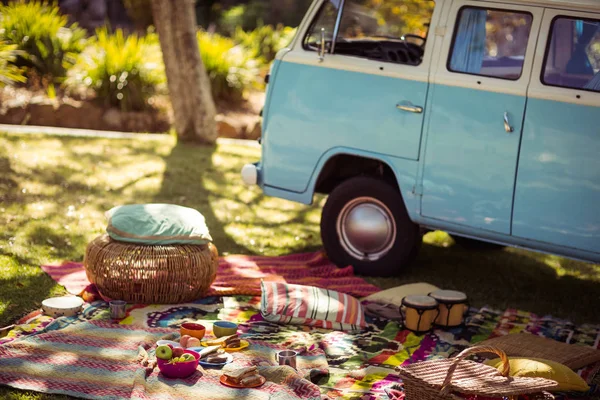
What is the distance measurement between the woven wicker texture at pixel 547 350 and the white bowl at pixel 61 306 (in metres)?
2.44

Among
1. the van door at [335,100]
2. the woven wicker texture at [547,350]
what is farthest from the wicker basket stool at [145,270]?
the woven wicker texture at [547,350]

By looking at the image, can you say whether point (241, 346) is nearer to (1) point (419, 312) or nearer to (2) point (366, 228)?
(1) point (419, 312)

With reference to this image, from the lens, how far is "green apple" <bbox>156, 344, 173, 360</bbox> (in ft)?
13.6

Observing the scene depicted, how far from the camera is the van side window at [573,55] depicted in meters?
5.38

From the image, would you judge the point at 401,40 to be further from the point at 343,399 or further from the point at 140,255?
the point at 343,399

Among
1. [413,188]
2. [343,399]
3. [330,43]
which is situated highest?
[330,43]

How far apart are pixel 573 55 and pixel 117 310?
3424mm

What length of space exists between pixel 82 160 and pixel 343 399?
18.7 feet

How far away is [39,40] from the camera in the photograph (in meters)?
12.0

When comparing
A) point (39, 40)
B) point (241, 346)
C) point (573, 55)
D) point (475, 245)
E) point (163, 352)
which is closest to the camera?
point (163, 352)

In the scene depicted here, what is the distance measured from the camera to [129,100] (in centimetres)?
1162

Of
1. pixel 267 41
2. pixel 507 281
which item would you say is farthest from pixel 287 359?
pixel 267 41

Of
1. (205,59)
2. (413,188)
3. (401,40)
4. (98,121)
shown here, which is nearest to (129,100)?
(98,121)

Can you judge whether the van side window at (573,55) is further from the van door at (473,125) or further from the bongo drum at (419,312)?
the bongo drum at (419,312)
